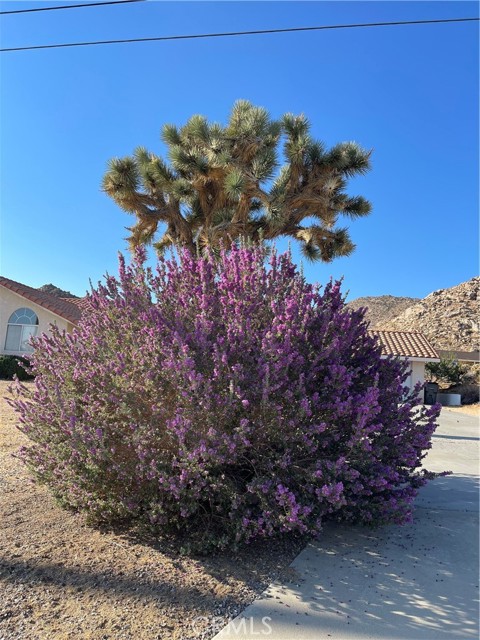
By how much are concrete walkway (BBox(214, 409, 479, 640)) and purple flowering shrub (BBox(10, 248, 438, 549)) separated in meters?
0.35

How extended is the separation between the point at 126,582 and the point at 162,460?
0.80 meters

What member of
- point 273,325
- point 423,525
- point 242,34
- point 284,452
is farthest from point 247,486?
point 242,34

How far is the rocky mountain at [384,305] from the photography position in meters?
71.4

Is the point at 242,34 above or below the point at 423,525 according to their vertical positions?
above

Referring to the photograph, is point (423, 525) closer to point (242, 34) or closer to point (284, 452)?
point (284, 452)

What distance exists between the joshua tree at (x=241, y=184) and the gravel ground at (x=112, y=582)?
42.6 feet

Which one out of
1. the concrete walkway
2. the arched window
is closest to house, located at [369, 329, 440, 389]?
the arched window

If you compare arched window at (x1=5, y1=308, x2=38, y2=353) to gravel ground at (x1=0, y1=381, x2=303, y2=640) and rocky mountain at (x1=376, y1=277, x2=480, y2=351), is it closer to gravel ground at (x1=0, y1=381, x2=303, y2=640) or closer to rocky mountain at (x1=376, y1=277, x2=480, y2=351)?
gravel ground at (x1=0, y1=381, x2=303, y2=640)

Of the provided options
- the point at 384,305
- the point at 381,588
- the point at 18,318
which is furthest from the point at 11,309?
the point at 384,305

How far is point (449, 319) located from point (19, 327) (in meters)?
46.6

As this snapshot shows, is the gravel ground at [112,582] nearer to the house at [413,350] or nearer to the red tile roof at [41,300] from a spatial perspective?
the red tile roof at [41,300]

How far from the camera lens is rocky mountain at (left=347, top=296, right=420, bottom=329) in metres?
71.4

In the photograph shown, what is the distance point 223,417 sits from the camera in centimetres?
346

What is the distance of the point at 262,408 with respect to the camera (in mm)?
3520
